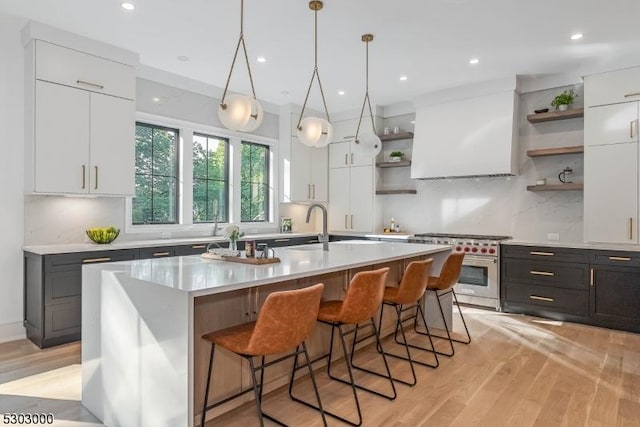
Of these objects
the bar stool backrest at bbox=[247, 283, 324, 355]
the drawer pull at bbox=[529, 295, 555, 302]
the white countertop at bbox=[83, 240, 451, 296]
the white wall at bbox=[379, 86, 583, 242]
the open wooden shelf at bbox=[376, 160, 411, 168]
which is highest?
the open wooden shelf at bbox=[376, 160, 411, 168]

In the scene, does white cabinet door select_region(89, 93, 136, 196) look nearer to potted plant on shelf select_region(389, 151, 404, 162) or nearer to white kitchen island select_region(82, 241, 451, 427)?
white kitchen island select_region(82, 241, 451, 427)

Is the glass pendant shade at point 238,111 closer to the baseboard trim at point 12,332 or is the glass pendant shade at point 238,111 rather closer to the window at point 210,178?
the window at point 210,178

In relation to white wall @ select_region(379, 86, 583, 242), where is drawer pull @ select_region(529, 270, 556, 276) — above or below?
below

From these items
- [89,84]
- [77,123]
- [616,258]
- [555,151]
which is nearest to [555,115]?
[555,151]

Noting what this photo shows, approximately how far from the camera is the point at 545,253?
182 inches

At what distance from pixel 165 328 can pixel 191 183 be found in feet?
12.0

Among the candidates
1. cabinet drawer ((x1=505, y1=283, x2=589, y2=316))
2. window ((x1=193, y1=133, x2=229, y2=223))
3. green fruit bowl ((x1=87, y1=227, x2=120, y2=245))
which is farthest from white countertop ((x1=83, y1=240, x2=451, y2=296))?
window ((x1=193, y1=133, x2=229, y2=223))

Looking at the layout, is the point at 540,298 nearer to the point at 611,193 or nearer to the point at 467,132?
the point at 611,193

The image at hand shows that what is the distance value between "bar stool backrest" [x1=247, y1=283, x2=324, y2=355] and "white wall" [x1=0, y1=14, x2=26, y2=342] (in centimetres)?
318

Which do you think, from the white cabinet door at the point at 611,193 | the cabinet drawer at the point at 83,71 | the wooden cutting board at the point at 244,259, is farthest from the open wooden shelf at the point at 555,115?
the cabinet drawer at the point at 83,71

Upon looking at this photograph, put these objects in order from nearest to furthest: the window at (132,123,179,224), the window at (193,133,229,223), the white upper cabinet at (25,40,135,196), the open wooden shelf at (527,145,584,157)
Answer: the white upper cabinet at (25,40,135,196) < the open wooden shelf at (527,145,584,157) < the window at (132,123,179,224) < the window at (193,133,229,223)

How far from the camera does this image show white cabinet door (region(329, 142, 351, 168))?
265 inches

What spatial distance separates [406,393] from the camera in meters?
2.72

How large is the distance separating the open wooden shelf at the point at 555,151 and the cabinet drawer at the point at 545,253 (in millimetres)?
1167
